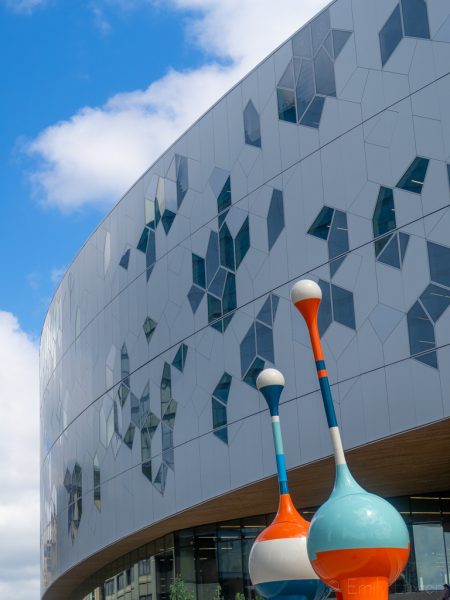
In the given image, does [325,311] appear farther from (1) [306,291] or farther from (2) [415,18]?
(1) [306,291]

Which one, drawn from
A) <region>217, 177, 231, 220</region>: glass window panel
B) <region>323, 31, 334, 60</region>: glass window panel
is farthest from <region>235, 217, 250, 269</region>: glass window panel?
<region>323, 31, 334, 60</region>: glass window panel

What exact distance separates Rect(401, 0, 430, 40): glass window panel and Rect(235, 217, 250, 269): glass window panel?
19.9 ft

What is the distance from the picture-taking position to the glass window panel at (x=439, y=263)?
1872 centimetres

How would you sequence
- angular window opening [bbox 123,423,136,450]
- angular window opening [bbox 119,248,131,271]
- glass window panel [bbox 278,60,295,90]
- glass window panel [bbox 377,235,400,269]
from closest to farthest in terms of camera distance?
glass window panel [bbox 377,235,400,269] < glass window panel [bbox 278,60,295,90] < angular window opening [bbox 123,423,136,450] < angular window opening [bbox 119,248,131,271]

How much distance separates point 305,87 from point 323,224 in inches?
132

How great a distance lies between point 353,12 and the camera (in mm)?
21469

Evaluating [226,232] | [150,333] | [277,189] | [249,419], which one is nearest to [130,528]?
[150,333]

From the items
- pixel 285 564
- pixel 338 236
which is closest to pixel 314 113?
pixel 338 236

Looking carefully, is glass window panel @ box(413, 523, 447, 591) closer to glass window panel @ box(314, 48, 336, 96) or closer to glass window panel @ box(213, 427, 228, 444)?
glass window panel @ box(213, 427, 228, 444)

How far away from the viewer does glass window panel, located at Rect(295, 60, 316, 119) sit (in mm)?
22297

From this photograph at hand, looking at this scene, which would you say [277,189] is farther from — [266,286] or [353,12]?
[353,12]

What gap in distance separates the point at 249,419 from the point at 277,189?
5.35 m

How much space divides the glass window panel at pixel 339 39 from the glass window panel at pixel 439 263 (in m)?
5.28

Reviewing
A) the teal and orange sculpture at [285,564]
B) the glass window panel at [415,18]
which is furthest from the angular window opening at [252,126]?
the teal and orange sculpture at [285,564]
